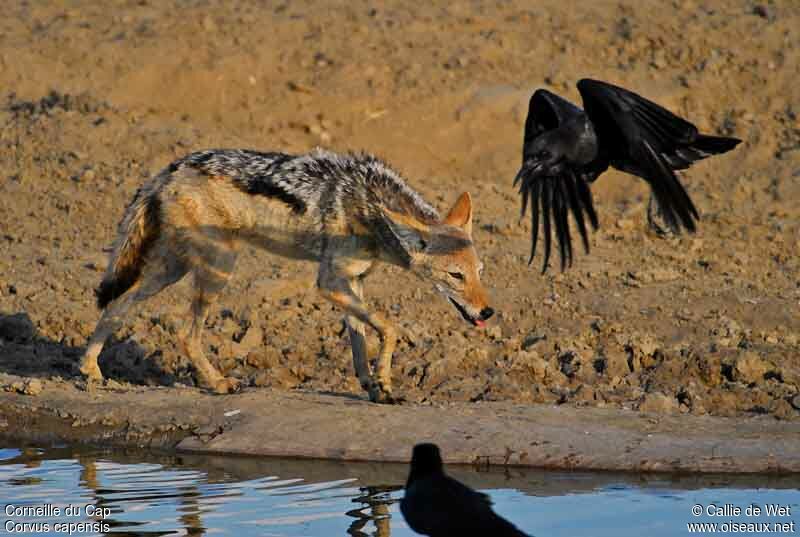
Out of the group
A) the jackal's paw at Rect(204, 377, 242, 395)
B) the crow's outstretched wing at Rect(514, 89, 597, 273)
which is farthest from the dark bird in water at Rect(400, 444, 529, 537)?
the jackal's paw at Rect(204, 377, 242, 395)

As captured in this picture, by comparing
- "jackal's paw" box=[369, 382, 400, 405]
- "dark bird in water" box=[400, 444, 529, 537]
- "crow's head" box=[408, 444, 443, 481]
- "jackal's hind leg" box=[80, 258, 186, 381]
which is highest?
"jackal's hind leg" box=[80, 258, 186, 381]

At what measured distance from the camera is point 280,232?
958cm

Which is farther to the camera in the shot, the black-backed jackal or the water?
the black-backed jackal

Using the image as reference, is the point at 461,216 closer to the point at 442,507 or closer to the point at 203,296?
the point at 203,296

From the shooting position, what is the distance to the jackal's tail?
31.4ft

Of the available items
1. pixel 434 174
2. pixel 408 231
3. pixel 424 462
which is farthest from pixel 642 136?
pixel 434 174

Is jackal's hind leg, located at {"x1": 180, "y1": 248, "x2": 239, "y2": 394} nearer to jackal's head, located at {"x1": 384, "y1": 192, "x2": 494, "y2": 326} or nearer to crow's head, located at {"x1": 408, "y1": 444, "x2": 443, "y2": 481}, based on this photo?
jackal's head, located at {"x1": 384, "y1": 192, "x2": 494, "y2": 326}

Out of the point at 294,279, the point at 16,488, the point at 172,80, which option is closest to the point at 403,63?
the point at 172,80

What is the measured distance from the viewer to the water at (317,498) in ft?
23.2

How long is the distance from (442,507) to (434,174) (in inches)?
327

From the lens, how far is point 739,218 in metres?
13.2

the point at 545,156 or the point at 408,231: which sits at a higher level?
the point at 545,156

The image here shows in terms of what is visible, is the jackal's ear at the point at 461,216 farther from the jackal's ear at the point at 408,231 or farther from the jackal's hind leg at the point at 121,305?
the jackal's hind leg at the point at 121,305

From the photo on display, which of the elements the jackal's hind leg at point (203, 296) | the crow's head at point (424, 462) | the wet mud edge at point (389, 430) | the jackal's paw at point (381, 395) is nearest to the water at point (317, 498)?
the wet mud edge at point (389, 430)
